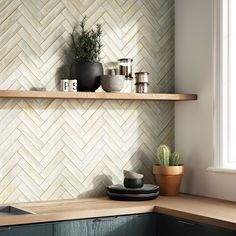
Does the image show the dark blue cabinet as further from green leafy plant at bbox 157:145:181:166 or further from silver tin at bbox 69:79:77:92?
silver tin at bbox 69:79:77:92

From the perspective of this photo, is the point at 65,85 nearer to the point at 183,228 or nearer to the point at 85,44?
the point at 85,44

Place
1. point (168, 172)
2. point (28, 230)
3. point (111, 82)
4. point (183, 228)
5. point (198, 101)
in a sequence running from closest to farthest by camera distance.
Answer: point (28, 230) < point (183, 228) < point (111, 82) < point (168, 172) < point (198, 101)

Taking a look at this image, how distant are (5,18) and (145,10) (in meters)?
1.11

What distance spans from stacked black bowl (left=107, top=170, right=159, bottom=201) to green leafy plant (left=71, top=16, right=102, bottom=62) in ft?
2.72

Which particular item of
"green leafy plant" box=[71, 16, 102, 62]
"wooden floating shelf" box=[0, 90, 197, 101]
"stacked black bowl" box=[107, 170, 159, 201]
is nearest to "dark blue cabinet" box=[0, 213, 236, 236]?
"stacked black bowl" box=[107, 170, 159, 201]

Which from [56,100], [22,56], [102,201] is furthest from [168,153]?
[22,56]

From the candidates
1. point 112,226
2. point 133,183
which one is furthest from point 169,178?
point 112,226

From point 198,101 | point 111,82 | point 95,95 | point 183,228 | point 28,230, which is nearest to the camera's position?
point 28,230

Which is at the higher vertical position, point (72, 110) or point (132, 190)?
point (72, 110)

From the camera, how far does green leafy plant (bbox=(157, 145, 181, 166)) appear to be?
389 centimetres

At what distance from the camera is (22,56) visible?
3.59 m

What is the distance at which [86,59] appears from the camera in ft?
12.2

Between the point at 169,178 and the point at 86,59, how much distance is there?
1022 mm

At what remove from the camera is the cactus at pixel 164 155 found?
3887 mm
